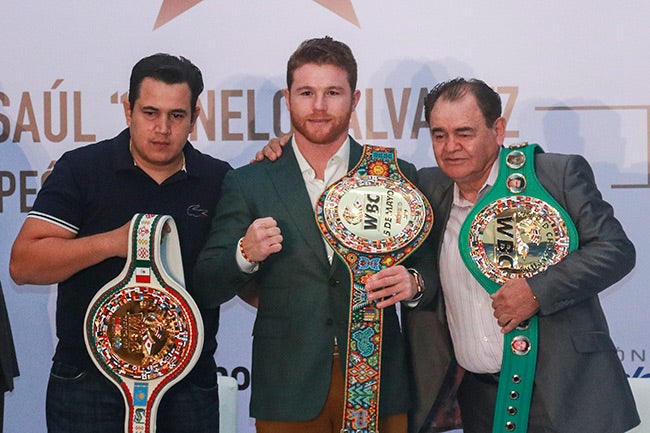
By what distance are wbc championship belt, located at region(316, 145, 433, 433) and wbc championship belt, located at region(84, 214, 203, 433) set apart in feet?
1.34

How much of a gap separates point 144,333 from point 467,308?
878 millimetres

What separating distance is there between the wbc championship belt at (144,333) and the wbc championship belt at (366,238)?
409 mm

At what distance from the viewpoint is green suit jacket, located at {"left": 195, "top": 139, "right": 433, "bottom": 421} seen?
239 centimetres

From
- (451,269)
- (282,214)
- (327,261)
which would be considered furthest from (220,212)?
(451,269)

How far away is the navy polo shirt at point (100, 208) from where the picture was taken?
2461mm

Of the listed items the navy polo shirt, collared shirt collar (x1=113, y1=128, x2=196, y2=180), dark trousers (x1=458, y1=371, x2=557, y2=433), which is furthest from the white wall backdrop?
dark trousers (x1=458, y1=371, x2=557, y2=433)

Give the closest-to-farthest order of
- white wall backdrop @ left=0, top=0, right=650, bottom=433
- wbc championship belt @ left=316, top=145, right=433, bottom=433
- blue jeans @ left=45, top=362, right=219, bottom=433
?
wbc championship belt @ left=316, top=145, right=433, bottom=433, blue jeans @ left=45, top=362, right=219, bottom=433, white wall backdrop @ left=0, top=0, right=650, bottom=433

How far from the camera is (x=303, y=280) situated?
2422 millimetres

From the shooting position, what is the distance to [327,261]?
244 centimetres

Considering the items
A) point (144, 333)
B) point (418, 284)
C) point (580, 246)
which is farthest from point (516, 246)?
point (144, 333)

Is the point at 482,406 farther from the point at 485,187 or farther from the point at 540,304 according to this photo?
the point at 485,187

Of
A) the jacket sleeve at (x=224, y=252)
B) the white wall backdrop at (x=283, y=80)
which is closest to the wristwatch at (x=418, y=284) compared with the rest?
the jacket sleeve at (x=224, y=252)

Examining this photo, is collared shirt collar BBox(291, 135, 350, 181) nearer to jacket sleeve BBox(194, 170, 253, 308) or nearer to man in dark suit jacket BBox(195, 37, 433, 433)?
man in dark suit jacket BBox(195, 37, 433, 433)

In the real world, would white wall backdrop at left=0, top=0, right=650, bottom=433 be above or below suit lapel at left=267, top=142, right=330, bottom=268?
above
